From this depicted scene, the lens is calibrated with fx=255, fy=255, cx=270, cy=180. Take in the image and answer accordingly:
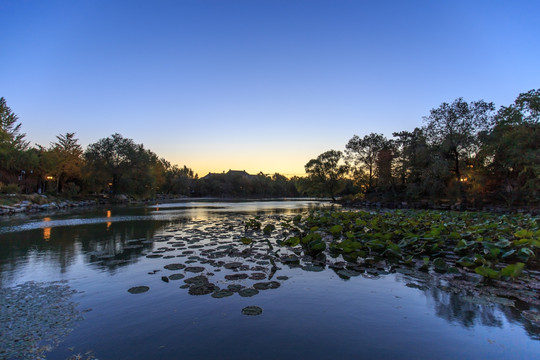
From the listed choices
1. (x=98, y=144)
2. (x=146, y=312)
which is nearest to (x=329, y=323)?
(x=146, y=312)

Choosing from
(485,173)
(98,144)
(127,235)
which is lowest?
(127,235)

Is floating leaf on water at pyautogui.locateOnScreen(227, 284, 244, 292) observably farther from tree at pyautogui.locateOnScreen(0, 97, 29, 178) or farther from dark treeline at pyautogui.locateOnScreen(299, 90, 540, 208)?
tree at pyautogui.locateOnScreen(0, 97, 29, 178)

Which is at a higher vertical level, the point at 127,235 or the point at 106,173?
the point at 106,173

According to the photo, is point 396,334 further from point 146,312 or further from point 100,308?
point 100,308

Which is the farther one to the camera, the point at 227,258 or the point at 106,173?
the point at 106,173

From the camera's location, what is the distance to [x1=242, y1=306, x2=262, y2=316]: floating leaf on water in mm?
3721

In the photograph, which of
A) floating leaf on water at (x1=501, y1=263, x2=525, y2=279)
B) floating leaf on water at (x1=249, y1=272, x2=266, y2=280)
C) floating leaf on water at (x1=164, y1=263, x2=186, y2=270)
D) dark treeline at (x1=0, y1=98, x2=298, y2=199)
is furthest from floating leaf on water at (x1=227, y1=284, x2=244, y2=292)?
dark treeline at (x1=0, y1=98, x2=298, y2=199)

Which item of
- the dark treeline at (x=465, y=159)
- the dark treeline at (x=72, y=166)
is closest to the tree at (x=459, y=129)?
the dark treeline at (x=465, y=159)

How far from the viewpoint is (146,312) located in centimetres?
378

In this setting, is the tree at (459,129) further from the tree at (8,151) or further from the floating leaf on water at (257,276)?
the tree at (8,151)

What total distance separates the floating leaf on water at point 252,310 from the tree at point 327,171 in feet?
150

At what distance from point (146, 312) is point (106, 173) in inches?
1864

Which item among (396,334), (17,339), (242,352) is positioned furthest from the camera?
(396,334)

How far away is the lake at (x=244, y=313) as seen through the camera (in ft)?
9.34
